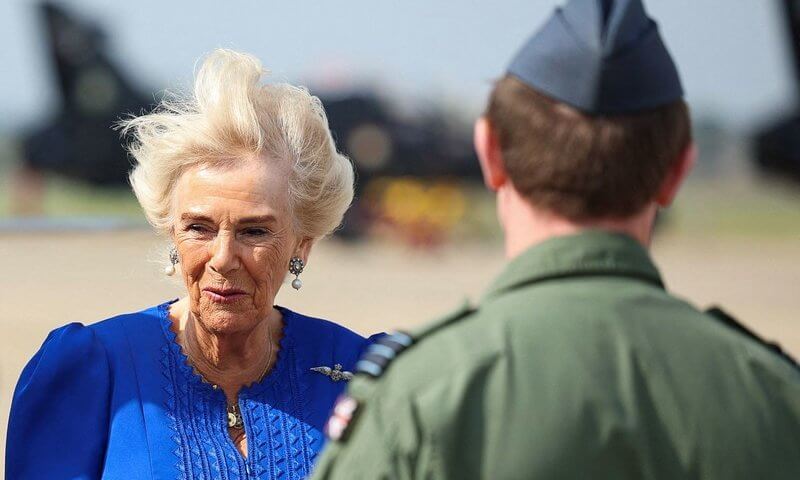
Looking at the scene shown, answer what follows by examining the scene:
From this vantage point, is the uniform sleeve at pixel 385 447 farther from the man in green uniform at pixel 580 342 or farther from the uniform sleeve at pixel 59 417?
the uniform sleeve at pixel 59 417

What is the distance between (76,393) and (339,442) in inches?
65.1

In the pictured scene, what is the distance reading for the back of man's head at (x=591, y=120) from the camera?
60.6 inches

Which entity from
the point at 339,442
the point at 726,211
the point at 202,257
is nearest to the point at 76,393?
the point at 202,257

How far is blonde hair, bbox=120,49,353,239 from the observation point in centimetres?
321

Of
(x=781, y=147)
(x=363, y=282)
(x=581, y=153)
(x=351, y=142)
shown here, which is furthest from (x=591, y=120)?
(x=351, y=142)

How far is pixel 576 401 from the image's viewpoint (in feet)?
4.77

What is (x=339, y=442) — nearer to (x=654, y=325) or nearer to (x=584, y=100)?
(x=654, y=325)

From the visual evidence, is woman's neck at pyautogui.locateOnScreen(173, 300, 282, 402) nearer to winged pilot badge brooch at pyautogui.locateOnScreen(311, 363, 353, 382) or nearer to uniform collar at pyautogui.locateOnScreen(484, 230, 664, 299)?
winged pilot badge brooch at pyautogui.locateOnScreen(311, 363, 353, 382)

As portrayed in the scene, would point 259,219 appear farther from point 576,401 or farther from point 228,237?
point 576,401

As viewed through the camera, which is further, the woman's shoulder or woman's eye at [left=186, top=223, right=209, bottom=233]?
woman's eye at [left=186, top=223, right=209, bottom=233]

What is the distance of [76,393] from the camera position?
119 inches

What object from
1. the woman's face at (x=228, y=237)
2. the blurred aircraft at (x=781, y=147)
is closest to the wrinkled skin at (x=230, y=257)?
the woman's face at (x=228, y=237)

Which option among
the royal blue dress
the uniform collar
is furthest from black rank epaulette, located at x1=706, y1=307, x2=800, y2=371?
the royal blue dress

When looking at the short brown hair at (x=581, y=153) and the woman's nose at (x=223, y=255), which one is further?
the woman's nose at (x=223, y=255)
